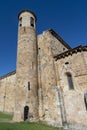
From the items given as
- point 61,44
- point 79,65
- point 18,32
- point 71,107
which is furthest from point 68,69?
point 18,32

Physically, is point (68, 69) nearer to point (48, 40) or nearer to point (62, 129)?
point (48, 40)

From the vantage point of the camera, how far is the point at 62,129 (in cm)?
1449

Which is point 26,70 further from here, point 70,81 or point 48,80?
point 70,81

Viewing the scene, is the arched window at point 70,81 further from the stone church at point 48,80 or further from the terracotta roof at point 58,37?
the terracotta roof at point 58,37

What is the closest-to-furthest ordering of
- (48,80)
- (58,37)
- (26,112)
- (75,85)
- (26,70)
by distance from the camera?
(75,85)
(26,112)
(48,80)
(26,70)
(58,37)

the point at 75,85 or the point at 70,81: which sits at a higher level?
the point at 70,81

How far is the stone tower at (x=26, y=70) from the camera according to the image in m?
16.4

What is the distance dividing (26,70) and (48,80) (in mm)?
3571

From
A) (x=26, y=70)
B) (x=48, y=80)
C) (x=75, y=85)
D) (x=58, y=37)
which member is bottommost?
(x=75, y=85)

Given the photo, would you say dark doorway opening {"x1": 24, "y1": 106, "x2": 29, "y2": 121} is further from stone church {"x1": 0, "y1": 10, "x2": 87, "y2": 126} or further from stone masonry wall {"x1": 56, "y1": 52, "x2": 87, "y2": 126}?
stone masonry wall {"x1": 56, "y1": 52, "x2": 87, "y2": 126}

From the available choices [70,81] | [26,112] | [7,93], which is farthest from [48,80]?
[7,93]

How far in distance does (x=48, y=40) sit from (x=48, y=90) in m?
7.95

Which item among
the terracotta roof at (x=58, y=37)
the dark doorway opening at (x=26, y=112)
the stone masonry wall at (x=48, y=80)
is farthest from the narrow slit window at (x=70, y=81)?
the terracotta roof at (x=58, y=37)

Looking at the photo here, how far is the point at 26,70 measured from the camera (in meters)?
18.6
